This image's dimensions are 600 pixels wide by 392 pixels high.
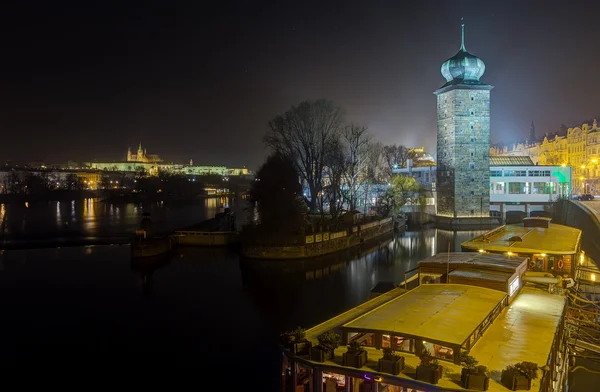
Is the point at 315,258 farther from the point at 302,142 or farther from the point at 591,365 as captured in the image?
the point at 591,365

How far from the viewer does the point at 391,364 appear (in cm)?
671

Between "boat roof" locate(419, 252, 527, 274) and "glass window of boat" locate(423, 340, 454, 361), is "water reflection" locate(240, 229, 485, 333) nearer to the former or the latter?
"boat roof" locate(419, 252, 527, 274)

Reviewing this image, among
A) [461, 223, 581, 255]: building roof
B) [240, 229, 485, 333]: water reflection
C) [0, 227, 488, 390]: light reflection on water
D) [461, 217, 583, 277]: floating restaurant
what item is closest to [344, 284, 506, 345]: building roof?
[240, 229, 485, 333]: water reflection

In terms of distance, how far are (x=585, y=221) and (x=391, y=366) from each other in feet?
105

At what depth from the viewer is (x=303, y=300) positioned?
66.1 ft

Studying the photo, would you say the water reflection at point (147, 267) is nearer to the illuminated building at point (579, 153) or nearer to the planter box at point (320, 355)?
the planter box at point (320, 355)

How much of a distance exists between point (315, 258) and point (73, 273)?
13.3 meters

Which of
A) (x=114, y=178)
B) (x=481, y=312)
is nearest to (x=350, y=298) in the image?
(x=481, y=312)

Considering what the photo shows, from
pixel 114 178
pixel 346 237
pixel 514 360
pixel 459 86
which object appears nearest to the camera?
pixel 514 360

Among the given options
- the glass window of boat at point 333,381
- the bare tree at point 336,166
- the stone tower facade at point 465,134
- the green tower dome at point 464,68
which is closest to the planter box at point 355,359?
the glass window of boat at point 333,381

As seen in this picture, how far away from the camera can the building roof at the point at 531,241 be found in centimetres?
1605

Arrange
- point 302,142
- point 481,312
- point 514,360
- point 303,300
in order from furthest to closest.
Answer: point 302,142, point 303,300, point 481,312, point 514,360

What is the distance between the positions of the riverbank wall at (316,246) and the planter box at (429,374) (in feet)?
72.0

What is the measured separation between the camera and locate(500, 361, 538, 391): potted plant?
21.5 feet
